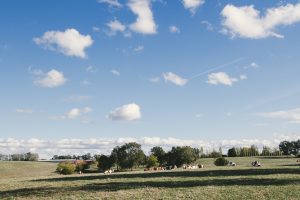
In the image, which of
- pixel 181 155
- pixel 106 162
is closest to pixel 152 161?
pixel 181 155

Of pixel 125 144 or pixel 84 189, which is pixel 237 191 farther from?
pixel 125 144

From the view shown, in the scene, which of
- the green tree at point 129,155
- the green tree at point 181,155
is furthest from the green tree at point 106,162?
the green tree at point 181,155

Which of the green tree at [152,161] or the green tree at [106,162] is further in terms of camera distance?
the green tree at [106,162]

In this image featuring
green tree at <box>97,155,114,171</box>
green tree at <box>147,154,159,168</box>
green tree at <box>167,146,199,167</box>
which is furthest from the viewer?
green tree at <box>97,155,114,171</box>

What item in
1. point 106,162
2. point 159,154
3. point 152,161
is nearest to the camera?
point 152,161

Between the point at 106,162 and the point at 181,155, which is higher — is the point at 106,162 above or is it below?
below

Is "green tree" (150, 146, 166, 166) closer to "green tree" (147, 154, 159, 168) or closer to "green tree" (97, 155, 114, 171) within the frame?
"green tree" (147, 154, 159, 168)

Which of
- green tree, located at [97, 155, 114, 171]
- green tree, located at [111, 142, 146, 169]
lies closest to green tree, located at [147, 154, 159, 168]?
green tree, located at [111, 142, 146, 169]

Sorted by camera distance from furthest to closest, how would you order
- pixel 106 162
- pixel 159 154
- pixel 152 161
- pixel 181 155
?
pixel 159 154 → pixel 106 162 → pixel 152 161 → pixel 181 155

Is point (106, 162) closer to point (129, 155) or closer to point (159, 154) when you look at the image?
point (129, 155)

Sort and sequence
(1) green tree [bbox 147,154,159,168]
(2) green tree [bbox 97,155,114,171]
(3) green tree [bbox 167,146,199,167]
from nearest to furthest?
1. (3) green tree [bbox 167,146,199,167]
2. (1) green tree [bbox 147,154,159,168]
3. (2) green tree [bbox 97,155,114,171]

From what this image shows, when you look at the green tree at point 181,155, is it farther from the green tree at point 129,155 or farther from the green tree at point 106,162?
the green tree at point 106,162

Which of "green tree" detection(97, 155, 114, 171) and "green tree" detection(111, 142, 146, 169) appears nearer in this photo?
"green tree" detection(111, 142, 146, 169)

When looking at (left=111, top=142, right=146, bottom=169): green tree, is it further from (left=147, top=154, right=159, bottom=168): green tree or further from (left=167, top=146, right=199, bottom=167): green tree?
(left=167, top=146, right=199, bottom=167): green tree
